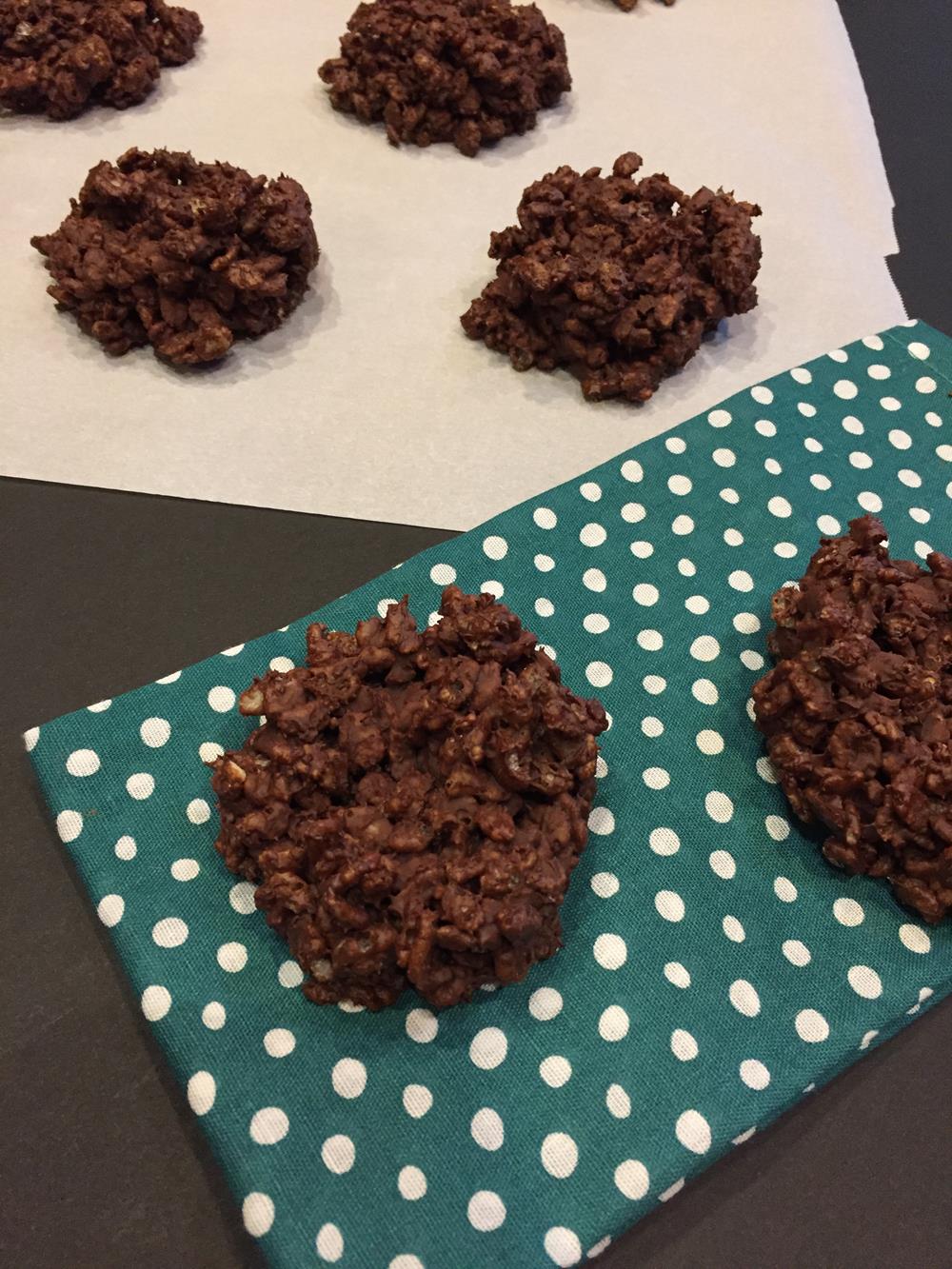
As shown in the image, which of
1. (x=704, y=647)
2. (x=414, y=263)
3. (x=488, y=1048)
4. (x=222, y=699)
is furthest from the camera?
(x=414, y=263)

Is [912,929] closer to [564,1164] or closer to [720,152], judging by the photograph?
[564,1164]

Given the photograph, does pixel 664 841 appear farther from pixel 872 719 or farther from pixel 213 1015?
pixel 213 1015

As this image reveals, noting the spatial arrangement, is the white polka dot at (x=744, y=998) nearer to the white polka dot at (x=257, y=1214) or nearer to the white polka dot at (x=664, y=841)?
the white polka dot at (x=664, y=841)

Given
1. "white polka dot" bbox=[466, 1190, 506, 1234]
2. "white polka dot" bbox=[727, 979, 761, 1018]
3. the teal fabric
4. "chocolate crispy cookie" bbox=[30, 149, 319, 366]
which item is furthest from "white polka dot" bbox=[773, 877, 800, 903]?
"chocolate crispy cookie" bbox=[30, 149, 319, 366]

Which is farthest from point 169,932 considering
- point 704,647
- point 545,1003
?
point 704,647

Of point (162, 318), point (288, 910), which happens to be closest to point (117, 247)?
point (162, 318)
